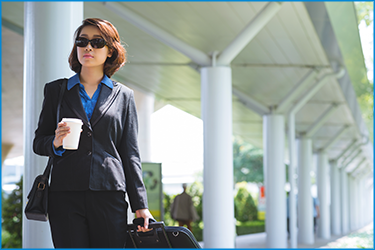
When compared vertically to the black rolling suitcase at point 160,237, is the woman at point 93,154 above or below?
above

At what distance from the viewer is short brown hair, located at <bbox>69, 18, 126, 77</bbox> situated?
1.86 metres

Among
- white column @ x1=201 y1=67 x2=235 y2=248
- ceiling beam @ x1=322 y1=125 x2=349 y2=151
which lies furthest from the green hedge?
white column @ x1=201 y1=67 x2=235 y2=248

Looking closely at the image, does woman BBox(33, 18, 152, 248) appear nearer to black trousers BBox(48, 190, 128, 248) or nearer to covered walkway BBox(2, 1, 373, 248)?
black trousers BBox(48, 190, 128, 248)

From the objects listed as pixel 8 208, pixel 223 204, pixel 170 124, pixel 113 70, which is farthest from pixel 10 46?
pixel 113 70

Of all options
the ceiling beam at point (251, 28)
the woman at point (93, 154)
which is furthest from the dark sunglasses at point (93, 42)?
the ceiling beam at point (251, 28)

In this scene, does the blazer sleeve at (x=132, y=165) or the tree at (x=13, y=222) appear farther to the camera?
the tree at (x=13, y=222)

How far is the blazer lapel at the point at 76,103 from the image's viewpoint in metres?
1.77

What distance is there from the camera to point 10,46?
39.3ft

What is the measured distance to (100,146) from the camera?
1786 millimetres

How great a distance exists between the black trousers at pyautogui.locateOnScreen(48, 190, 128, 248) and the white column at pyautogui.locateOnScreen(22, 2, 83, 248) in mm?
1981

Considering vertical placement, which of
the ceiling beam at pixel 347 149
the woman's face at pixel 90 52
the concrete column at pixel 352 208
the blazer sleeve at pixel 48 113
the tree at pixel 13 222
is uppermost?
the ceiling beam at pixel 347 149

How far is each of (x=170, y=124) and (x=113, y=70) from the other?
551 inches

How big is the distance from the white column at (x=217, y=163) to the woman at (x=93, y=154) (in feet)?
20.0

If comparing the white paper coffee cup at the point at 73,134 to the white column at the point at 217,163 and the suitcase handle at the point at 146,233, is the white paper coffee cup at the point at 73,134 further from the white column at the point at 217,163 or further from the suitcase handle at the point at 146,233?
the white column at the point at 217,163
